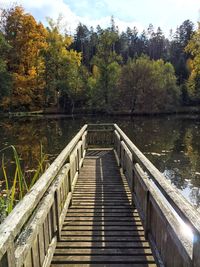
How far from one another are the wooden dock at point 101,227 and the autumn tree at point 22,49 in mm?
30794

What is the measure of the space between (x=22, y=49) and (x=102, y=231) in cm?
3505

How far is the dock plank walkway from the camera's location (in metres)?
3.21

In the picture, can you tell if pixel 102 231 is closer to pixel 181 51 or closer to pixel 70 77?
pixel 70 77

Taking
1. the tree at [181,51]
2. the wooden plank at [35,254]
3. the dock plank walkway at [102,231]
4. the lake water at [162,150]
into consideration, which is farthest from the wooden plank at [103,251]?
the tree at [181,51]

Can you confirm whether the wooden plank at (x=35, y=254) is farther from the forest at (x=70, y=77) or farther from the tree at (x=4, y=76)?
the forest at (x=70, y=77)

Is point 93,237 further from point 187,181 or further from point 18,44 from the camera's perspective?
point 18,44

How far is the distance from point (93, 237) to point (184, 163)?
9088 mm

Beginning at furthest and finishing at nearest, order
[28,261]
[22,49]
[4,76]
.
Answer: [22,49] → [4,76] → [28,261]

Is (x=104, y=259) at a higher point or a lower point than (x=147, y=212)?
lower

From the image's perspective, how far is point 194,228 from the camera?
5.68 ft

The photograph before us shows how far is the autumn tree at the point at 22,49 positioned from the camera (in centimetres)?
3422

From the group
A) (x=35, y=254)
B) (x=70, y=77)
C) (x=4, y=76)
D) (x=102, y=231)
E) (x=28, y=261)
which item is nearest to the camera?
(x=28, y=261)

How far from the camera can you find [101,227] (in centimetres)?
409

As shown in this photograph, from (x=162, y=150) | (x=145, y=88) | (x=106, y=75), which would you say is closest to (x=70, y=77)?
(x=106, y=75)
